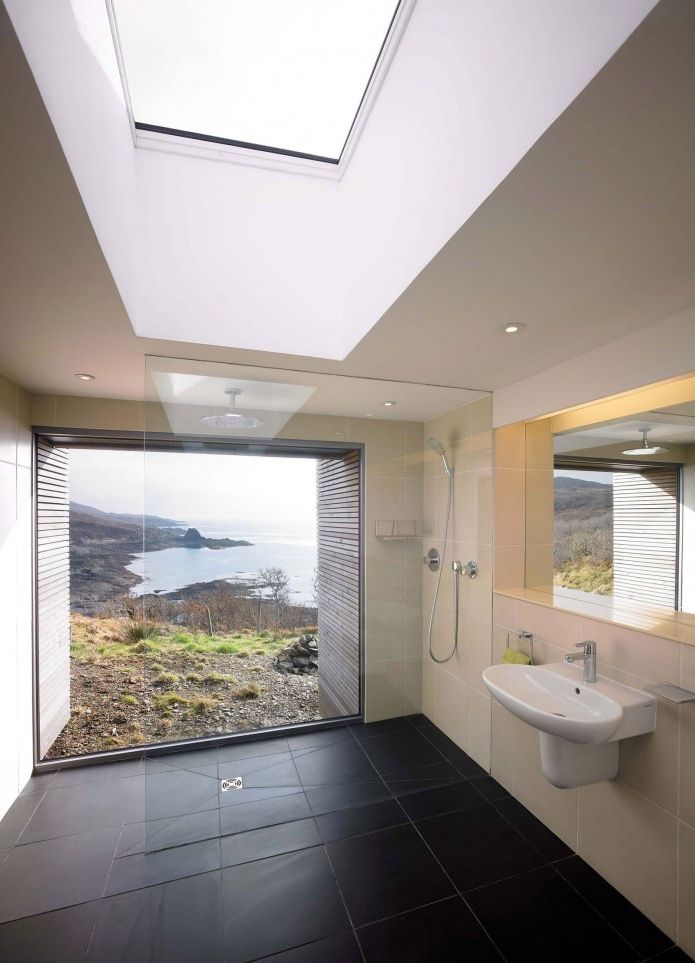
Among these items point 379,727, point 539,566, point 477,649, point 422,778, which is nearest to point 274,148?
point 539,566

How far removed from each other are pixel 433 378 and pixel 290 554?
1.24 metres

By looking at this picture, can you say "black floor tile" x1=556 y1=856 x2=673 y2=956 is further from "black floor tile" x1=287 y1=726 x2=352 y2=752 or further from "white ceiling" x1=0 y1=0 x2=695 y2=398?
"white ceiling" x1=0 y1=0 x2=695 y2=398

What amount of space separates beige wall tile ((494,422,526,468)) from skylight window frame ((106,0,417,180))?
1612 millimetres

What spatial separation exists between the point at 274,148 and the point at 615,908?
134 inches

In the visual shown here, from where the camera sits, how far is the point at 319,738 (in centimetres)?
262

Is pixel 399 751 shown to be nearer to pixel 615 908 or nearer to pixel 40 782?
pixel 615 908

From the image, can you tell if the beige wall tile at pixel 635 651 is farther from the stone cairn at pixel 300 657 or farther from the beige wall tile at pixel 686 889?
the stone cairn at pixel 300 657

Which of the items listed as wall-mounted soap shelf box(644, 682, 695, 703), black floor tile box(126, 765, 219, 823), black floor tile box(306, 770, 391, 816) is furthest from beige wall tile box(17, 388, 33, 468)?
wall-mounted soap shelf box(644, 682, 695, 703)

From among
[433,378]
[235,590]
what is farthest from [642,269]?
[235,590]

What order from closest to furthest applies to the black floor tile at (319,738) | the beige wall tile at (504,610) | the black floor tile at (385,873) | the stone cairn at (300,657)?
the black floor tile at (385,873)
the stone cairn at (300,657)
the black floor tile at (319,738)
the beige wall tile at (504,610)

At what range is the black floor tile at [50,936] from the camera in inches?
67.9

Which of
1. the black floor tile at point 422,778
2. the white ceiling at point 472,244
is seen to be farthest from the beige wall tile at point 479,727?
the white ceiling at point 472,244

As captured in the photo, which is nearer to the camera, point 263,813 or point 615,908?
point 615,908

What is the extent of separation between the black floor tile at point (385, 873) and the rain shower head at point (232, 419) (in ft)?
6.70
